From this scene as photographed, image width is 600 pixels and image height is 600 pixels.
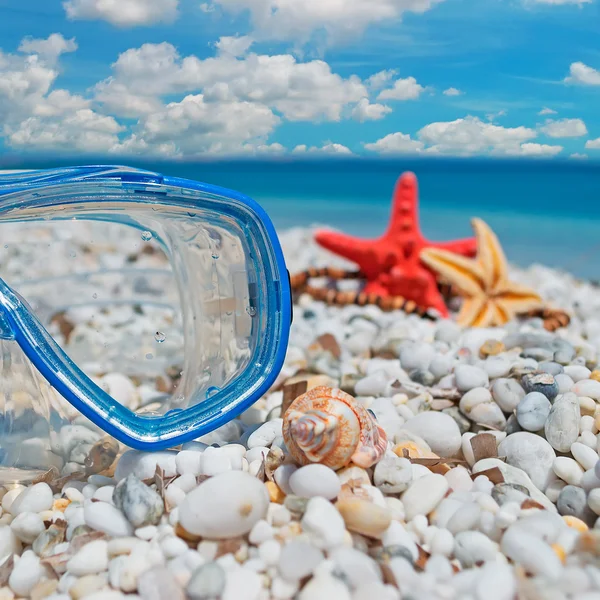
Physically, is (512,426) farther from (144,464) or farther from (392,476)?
(144,464)

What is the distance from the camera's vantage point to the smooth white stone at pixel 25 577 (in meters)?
1.09

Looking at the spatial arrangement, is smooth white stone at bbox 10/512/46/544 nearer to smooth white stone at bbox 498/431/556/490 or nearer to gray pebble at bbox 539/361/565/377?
smooth white stone at bbox 498/431/556/490

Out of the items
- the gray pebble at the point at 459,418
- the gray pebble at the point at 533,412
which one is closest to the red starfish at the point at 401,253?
the gray pebble at the point at 459,418

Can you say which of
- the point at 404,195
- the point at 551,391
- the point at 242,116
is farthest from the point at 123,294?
A: the point at 551,391

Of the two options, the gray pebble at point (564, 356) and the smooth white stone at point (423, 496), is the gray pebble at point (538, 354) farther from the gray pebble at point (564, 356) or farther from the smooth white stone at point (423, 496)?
the smooth white stone at point (423, 496)

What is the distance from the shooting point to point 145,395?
6.93 feet

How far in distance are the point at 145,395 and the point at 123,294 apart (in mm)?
1346

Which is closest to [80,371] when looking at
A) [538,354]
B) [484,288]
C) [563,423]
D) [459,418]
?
[459,418]

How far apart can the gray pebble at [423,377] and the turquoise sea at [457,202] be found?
137 inches

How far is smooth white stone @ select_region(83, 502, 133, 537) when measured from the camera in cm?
111

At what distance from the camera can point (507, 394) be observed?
1.60m

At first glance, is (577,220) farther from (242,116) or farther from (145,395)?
(145,395)

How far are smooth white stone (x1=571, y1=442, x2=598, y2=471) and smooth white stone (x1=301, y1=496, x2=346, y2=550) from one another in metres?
0.60

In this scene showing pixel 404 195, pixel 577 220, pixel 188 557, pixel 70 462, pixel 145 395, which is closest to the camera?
pixel 188 557
